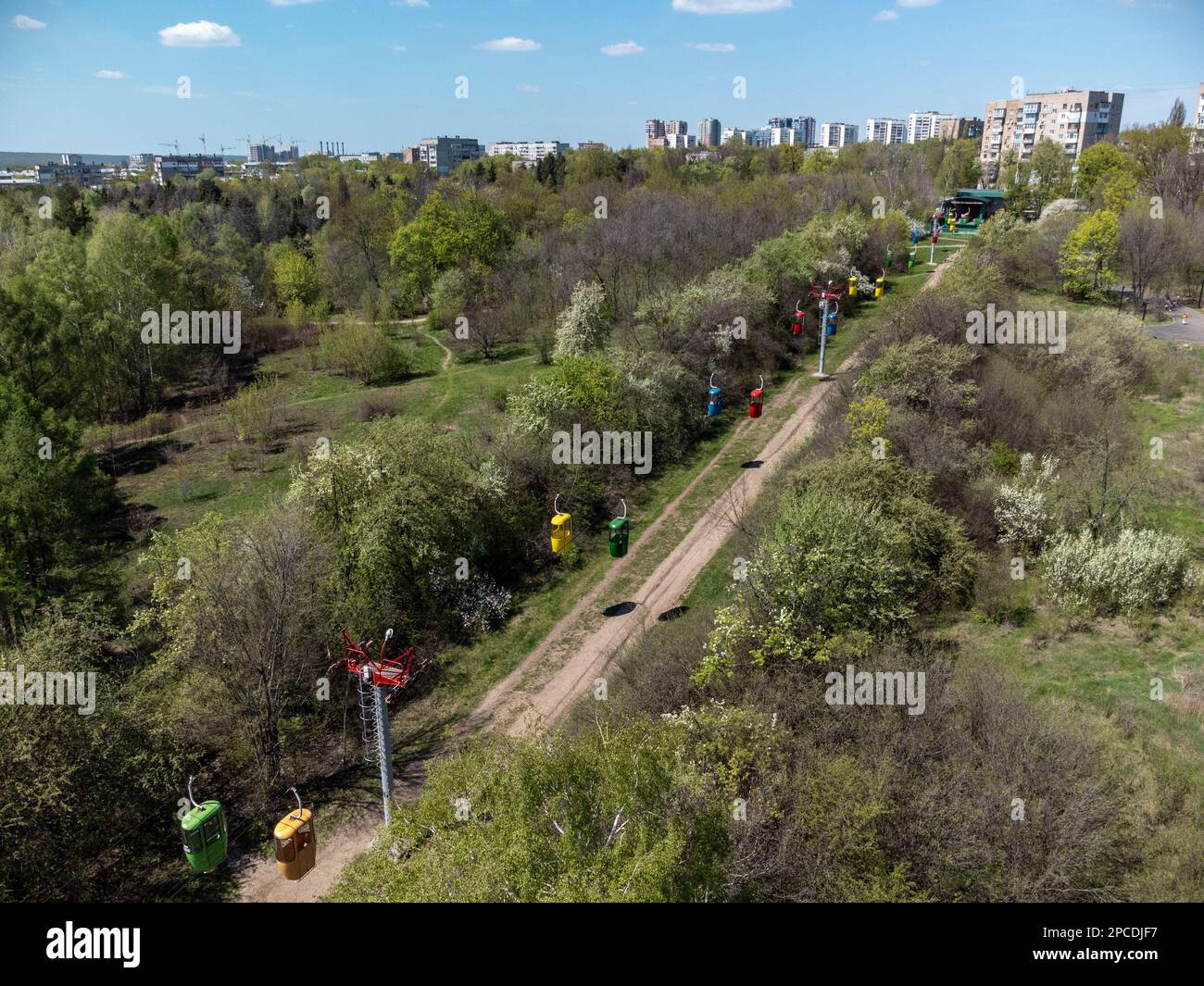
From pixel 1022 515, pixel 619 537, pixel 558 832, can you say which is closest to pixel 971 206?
pixel 1022 515

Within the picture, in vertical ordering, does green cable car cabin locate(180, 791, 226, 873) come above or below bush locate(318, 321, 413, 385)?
below

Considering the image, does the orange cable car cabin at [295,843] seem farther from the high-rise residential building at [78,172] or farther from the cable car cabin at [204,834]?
the high-rise residential building at [78,172]

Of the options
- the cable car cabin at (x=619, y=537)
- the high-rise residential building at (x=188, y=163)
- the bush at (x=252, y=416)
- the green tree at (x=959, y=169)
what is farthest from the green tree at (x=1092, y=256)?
the high-rise residential building at (x=188, y=163)

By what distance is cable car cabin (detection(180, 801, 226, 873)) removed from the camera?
13555 millimetres

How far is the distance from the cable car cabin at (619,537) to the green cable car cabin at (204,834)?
1263 cm

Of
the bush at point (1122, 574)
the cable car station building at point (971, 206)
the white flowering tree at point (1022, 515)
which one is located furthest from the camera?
the cable car station building at point (971, 206)

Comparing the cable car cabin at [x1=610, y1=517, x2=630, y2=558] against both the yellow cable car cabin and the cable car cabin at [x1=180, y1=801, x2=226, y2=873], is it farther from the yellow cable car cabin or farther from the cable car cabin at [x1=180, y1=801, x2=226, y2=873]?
the cable car cabin at [x1=180, y1=801, x2=226, y2=873]

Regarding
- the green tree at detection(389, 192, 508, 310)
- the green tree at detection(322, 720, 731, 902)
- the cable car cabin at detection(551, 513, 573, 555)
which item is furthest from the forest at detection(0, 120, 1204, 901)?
the green tree at detection(389, 192, 508, 310)

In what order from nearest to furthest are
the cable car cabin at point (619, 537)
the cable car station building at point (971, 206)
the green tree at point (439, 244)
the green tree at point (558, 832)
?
the green tree at point (558, 832), the cable car cabin at point (619, 537), the green tree at point (439, 244), the cable car station building at point (971, 206)

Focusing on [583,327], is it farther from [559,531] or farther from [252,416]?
[559,531]

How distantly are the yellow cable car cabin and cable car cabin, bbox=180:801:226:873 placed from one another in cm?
169

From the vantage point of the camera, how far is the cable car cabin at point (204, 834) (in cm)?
1355

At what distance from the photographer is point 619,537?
77.5 feet

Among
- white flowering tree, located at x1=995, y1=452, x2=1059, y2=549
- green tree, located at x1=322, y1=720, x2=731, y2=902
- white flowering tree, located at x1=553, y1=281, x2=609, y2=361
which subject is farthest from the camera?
white flowering tree, located at x1=553, y1=281, x2=609, y2=361
